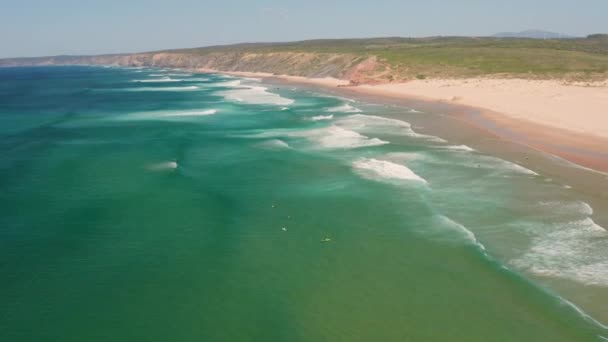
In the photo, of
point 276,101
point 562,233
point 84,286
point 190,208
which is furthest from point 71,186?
point 276,101

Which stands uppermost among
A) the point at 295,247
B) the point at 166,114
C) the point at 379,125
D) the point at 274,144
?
the point at 379,125

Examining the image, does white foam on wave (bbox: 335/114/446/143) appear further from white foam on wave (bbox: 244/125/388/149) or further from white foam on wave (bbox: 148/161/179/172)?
white foam on wave (bbox: 148/161/179/172)

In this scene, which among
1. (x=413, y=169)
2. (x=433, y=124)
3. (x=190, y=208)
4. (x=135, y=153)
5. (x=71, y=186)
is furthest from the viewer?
(x=433, y=124)

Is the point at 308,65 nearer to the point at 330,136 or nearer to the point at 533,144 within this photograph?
the point at 330,136

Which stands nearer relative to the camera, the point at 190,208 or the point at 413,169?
the point at 190,208

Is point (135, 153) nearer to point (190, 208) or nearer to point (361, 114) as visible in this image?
point (190, 208)

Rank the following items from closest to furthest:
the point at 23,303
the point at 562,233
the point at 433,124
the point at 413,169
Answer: the point at 23,303
the point at 562,233
the point at 413,169
the point at 433,124

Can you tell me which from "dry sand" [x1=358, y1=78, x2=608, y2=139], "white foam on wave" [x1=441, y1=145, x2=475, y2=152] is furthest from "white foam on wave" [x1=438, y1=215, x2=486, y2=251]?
"dry sand" [x1=358, y1=78, x2=608, y2=139]

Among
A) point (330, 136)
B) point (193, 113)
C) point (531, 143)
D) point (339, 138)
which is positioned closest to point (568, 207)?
point (531, 143)
